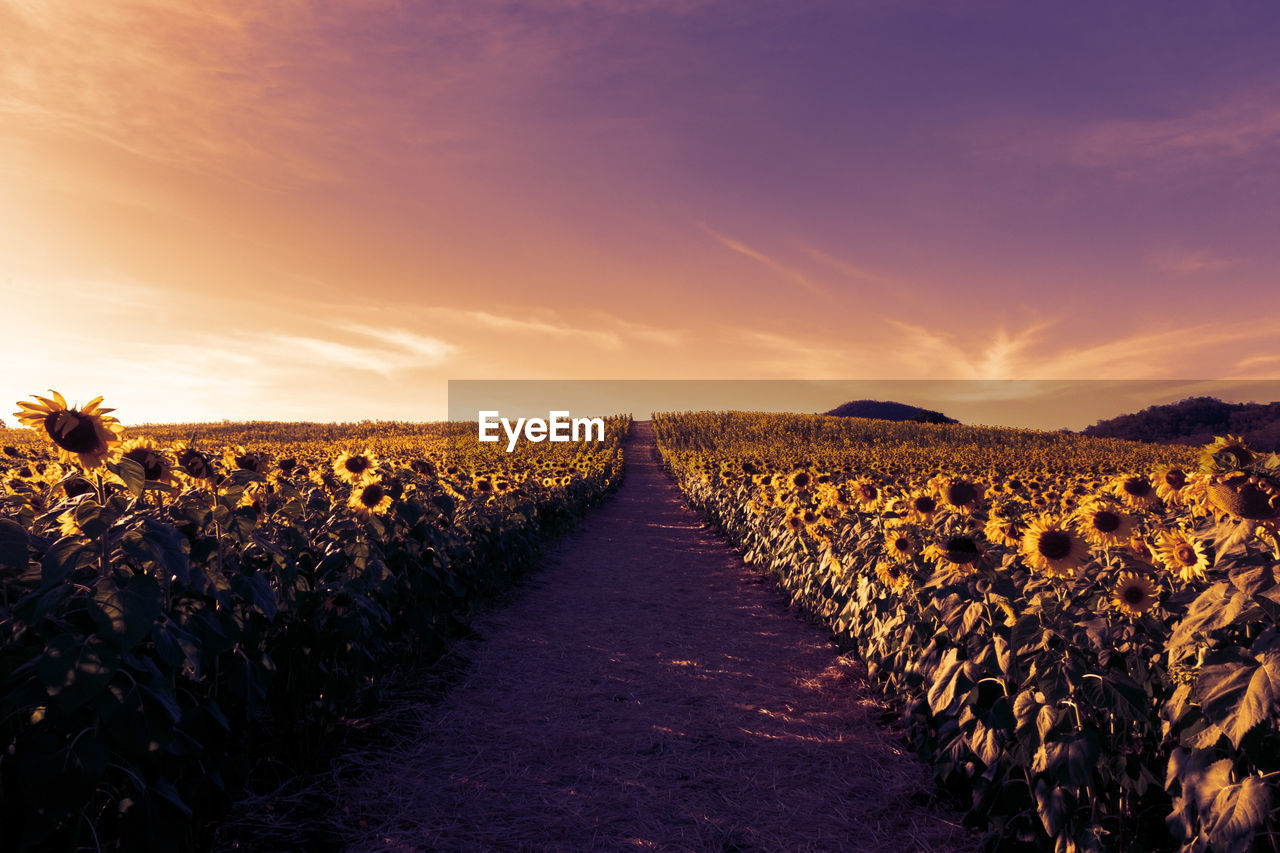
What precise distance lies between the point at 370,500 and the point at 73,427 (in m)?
2.37

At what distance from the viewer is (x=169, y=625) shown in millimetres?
3064

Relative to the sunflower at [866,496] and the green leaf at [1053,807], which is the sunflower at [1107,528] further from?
the sunflower at [866,496]

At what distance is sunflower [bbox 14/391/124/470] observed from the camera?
340cm

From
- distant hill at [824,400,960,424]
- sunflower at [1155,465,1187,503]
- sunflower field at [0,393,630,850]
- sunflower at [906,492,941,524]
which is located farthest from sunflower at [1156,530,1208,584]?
distant hill at [824,400,960,424]

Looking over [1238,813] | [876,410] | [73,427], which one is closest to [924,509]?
[1238,813]

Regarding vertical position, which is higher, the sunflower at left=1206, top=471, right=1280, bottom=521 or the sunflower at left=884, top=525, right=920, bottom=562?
the sunflower at left=1206, top=471, right=1280, bottom=521

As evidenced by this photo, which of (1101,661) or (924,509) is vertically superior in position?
(924,509)

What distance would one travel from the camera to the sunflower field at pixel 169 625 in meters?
2.66

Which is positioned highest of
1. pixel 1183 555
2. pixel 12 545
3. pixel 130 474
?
pixel 130 474

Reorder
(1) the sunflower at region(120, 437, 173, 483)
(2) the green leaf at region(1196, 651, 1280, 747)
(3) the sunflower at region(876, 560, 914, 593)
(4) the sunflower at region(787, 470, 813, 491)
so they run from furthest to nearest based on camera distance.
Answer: (4) the sunflower at region(787, 470, 813, 491) → (3) the sunflower at region(876, 560, 914, 593) → (1) the sunflower at region(120, 437, 173, 483) → (2) the green leaf at region(1196, 651, 1280, 747)

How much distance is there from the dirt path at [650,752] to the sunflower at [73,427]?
2654mm

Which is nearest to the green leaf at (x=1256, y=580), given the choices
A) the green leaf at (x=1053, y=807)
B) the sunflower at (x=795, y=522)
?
the green leaf at (x=1053, y=807)

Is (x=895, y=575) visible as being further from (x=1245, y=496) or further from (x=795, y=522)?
(x=795, y=522)

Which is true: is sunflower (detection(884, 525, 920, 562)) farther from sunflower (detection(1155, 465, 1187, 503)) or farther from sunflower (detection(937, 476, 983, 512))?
sunflower (detection(1155, 465, 1187, 503))
